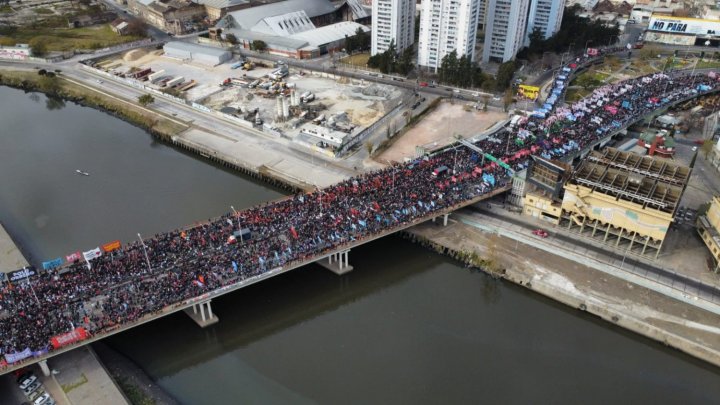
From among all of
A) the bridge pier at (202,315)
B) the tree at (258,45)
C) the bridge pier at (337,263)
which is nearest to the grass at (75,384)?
the bridge pier at (202,315)

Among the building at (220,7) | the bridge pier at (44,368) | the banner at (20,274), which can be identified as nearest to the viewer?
the bridge pier at (44,368)

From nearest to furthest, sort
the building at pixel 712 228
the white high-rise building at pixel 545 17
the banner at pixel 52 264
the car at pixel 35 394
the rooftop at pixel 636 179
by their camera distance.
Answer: the car at pixel 35 394, the banner at pixel 52 264, the building at pixel 712 228, the rooftop at pixel 636 179, the white high-rise building at pixel 545 17

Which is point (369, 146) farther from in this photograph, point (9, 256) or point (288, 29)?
point (288, 29)

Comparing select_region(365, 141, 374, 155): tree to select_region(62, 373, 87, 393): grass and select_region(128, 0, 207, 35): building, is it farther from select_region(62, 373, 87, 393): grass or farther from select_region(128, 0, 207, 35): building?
select_region(128, 0, 207, 35): building

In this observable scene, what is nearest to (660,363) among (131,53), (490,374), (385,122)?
(490,374)

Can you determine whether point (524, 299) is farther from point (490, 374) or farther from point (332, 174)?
point (332, 174)

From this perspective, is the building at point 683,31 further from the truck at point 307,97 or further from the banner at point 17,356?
the banner at point 17,356

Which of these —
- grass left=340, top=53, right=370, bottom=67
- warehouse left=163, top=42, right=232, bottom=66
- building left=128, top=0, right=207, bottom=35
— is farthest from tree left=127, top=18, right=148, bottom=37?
grass left=340, top=53, right=370, bottom=67
